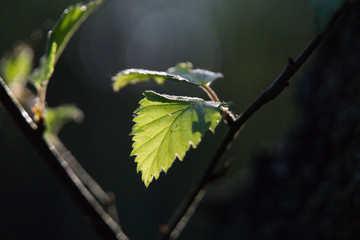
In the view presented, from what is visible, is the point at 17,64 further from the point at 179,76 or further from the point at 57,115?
the point at 179,76

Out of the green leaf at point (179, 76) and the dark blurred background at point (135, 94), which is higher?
the green leaf at point (179, 76)

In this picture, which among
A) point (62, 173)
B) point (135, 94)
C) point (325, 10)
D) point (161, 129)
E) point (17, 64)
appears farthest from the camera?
point (135, 94)

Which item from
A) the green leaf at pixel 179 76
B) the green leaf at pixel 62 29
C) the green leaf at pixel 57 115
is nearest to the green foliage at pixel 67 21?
the green leaf at pixel 62 29

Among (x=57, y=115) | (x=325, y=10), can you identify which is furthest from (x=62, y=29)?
(x=325, y=10)

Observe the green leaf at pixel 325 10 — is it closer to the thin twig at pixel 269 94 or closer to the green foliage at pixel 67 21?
the thin twig at pixel 269 94

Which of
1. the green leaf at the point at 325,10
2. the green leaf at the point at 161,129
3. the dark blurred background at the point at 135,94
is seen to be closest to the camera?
the green leaf at the point at 325,10

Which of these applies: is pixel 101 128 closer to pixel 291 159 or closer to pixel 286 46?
pixel 286 46
